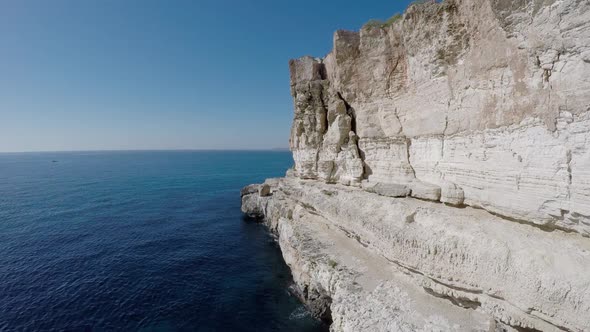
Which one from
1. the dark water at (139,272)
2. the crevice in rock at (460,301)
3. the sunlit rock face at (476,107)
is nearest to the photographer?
the sunlit rock face at (476,107)

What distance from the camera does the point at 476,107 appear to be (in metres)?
12.5

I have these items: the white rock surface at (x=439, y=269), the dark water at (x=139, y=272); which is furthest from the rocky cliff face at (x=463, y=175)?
the dark water at (x=139, y=272)

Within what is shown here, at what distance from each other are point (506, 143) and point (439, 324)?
8.78 metres

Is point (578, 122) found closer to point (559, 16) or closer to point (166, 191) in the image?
point (559, 16)

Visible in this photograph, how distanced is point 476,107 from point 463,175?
3.66m

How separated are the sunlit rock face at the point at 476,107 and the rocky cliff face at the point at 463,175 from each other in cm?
5

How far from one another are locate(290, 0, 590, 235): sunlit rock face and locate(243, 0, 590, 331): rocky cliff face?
2.2 inches

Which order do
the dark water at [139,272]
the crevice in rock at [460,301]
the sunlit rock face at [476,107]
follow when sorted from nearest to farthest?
the sunlit rock face at [476,107] → the crevice in rock at [460,301] → the dark water at [139,272]

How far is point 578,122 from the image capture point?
848 centimetres

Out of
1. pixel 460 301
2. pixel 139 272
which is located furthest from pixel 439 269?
pixel 139 272

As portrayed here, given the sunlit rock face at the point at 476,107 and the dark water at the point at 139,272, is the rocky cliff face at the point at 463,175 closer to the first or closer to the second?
the sunlit rock face at the point at 476,107

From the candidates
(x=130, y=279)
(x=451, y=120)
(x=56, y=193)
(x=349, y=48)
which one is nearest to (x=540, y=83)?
(x=451, y=120)

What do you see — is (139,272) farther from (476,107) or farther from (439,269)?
(476,107)

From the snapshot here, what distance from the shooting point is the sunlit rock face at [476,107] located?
8797 mm
